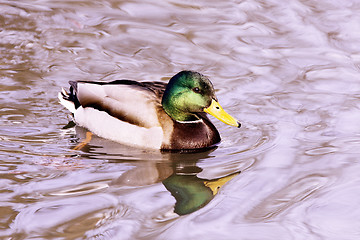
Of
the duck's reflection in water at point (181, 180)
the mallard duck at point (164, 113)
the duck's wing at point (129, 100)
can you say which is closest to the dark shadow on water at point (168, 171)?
the duck's reflection in water at point (181, 180)

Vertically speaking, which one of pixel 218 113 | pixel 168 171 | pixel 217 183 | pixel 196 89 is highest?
pixel 196 89

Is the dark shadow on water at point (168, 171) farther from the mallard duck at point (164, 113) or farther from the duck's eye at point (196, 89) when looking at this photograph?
the duck's eye at point (196, 89)

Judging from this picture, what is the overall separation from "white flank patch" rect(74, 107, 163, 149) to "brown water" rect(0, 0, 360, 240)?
0.10 m

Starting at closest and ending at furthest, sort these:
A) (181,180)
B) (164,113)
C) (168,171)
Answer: (181,180) < (168,171) < (164,113)

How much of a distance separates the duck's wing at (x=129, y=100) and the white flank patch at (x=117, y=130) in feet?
0.17

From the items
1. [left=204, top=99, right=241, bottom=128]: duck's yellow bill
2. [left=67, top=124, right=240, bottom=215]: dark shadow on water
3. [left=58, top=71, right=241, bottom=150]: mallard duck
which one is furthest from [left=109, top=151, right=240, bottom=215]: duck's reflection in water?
[left=204, top=99, right=241, bottom=128]: duck's yellow bill

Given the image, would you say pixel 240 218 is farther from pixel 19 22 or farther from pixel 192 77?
pixel 19 22

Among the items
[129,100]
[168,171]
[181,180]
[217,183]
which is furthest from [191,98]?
[217,183]

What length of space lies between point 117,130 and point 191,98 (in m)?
0.89

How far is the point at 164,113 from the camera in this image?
23.1ft

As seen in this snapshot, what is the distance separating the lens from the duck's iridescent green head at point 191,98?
6.74m

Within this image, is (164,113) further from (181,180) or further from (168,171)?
(181,180)

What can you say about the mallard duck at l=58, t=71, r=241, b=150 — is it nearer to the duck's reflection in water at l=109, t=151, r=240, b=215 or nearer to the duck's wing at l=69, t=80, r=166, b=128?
Result: the duck's wing at l=69, t=80, r=166, b=128

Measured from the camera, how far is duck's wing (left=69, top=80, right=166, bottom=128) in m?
6.96
